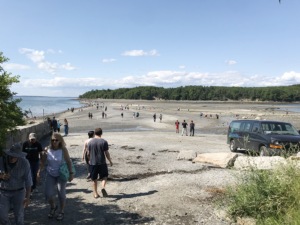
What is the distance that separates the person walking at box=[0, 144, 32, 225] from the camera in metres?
3.69

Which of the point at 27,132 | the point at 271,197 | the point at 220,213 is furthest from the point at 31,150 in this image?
the point at 27,132

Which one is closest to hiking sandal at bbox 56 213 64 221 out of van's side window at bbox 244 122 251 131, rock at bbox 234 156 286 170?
rock at bbox 234 156 286 170

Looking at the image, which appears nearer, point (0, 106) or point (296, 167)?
point (0, 106)

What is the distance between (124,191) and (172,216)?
6.36 ft

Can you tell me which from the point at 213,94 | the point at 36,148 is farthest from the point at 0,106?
the point at 213,94

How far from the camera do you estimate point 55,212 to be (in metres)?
5.13

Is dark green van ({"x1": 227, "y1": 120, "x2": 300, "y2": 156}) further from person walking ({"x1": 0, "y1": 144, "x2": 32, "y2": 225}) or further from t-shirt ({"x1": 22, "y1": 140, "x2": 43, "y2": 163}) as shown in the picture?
person walking ({"x1": 0, "y1": 144, "x2": 32, "y2": 225})

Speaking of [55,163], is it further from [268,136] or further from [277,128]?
[277,128]

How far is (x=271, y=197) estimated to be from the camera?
179 inches

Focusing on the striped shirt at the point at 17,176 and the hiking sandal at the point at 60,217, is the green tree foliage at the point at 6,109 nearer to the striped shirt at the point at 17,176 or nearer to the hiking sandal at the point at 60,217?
the striped shirt at the point at 17,176

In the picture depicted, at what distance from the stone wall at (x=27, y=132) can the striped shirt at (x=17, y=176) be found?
561 centimetres

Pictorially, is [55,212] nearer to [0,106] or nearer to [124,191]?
[124,191]

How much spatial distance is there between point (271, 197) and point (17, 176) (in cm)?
468

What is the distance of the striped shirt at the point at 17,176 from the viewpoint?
3.71 m
